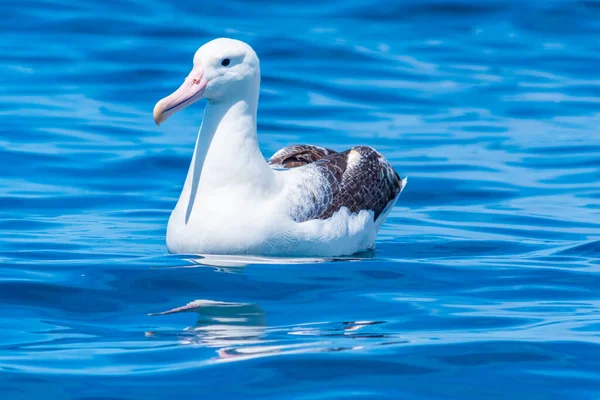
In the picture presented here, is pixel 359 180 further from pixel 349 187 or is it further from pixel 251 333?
pixel 251 333

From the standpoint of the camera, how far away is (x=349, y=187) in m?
10.6

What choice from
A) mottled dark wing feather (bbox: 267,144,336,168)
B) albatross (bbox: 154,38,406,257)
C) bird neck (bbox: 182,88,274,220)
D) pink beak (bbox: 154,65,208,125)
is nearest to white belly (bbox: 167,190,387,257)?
albatross (bbox: 154,38,406,257)

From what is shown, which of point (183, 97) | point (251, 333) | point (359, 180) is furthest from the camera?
point (359, 180)

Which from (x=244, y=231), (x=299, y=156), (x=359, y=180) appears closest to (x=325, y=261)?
(x=244, y=231)

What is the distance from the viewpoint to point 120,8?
923 inches

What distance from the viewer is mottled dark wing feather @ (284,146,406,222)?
392 inches

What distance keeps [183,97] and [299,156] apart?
7.87 feet

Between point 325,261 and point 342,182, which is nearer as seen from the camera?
point 325,261

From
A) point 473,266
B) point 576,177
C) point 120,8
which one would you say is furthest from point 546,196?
point 120,8

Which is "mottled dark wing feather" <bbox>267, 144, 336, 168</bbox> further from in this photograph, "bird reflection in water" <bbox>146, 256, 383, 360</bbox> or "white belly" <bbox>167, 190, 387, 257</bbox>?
"bird reflection in water" <bbox>146, 256, 383, 360</bbox>

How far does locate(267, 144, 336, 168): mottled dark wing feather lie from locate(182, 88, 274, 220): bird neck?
154 centimetres

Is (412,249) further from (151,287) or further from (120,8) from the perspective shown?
(120,8)

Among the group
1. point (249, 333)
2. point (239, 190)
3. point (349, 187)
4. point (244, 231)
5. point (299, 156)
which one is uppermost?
point (299, 156)

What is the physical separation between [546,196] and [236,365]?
767cm
